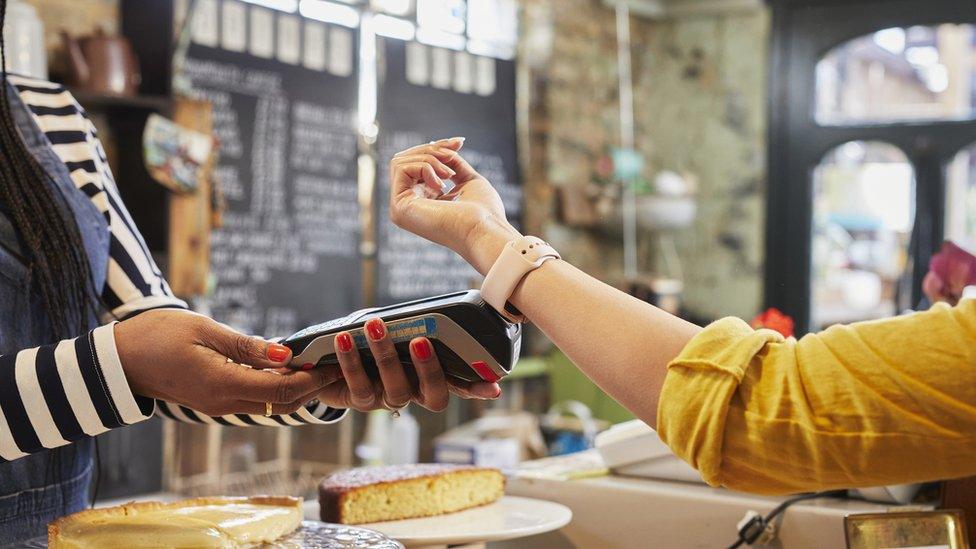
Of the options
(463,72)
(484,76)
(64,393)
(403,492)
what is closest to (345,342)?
(64,393)

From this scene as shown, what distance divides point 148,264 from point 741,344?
91 cm

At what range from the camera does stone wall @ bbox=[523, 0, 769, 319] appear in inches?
221

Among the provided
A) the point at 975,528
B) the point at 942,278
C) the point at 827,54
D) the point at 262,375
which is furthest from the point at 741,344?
the point at 827,54

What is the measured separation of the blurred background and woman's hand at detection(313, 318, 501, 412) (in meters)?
2.20

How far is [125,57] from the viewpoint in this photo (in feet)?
10.7

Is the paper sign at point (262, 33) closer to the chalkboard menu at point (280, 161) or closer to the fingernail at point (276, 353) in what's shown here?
the chalkboard menu at point (280, 161)

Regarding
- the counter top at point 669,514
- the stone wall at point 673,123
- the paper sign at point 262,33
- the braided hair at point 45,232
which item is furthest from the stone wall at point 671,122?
the braided hair at point 45,232

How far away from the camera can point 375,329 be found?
3.39 ft

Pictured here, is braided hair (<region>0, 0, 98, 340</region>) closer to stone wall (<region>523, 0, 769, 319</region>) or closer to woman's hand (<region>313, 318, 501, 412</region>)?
woman's hand (<region>313, 318, 501, 412</region>)

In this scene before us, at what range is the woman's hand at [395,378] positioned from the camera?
104cm

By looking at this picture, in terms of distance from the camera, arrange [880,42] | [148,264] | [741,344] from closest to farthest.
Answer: [741,344], [148,264], [880,42]

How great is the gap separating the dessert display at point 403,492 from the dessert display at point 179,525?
0.18 meters

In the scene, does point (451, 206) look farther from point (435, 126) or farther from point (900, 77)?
point (900, 77)

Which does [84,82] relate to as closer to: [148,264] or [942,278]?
[148,264]
